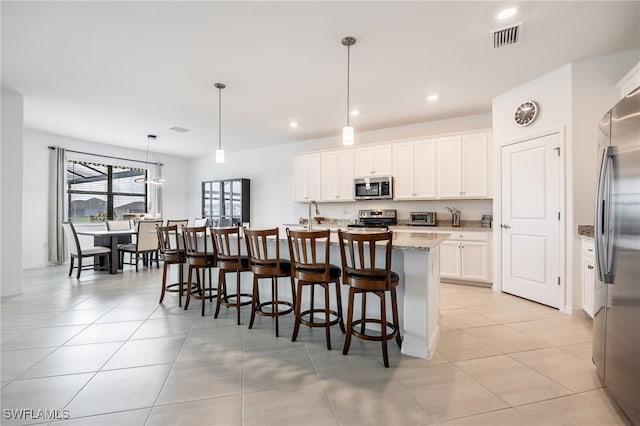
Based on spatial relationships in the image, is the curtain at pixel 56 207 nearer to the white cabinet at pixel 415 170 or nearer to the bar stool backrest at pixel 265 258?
the bar stool backrest at pixel 265 258

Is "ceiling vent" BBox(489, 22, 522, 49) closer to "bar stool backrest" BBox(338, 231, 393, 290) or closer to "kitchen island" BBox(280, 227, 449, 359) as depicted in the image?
"kitchen island" BBox(280, 227, 449, 359)

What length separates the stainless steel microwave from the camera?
5160 mm

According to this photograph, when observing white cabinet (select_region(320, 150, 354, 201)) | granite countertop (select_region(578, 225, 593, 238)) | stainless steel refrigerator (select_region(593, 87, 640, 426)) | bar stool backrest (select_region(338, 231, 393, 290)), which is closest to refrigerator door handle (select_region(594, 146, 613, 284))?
stainless steel refrigerator (select_region(593, 87, 640, 426))

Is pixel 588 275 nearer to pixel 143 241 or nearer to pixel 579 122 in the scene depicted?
pixel 579 122

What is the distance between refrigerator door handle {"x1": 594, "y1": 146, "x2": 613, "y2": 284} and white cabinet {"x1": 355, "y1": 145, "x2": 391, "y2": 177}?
3447 mm

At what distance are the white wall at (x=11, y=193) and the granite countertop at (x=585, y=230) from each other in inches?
265

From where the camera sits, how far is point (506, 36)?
8.73 ft

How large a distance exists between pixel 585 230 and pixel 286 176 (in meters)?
5.20

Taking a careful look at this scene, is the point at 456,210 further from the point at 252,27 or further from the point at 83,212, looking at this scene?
the point at 83,212

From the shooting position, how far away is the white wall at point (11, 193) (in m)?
3.88

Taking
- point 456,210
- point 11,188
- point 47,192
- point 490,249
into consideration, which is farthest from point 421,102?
point 47,192

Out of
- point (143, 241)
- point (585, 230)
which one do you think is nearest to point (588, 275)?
point (585, 230)

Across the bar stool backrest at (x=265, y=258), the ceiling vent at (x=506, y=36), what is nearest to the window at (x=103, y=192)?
the bar stool backrest at (x=265, y=258)

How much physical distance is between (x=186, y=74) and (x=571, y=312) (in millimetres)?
4905
